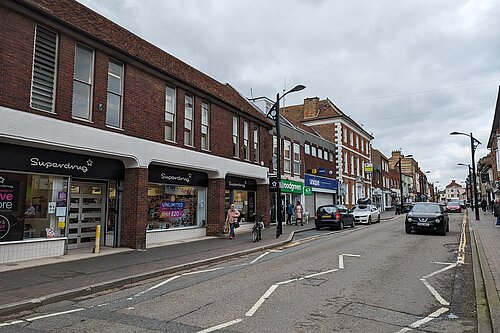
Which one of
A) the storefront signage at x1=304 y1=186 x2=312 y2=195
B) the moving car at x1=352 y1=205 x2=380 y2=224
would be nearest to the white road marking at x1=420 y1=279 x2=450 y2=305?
the moving car at x1=352 y1=205 x2=380 y2=224

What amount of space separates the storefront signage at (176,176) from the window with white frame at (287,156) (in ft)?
34.9

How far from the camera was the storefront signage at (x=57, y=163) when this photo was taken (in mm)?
10164

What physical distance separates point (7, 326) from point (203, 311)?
282 centimetres

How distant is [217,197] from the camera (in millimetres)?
17953

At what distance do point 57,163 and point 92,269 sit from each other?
3644 mm

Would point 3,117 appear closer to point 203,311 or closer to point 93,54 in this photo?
point 93,54

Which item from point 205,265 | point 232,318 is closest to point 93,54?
point 205,265

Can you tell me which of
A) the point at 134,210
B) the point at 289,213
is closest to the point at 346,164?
the point at 289,213

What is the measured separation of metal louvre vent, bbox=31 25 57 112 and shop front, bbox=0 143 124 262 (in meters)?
1.36

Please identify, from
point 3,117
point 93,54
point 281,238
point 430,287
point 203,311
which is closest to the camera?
point 203,311

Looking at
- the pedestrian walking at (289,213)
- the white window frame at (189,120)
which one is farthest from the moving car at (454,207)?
the white window frame at (189,120)

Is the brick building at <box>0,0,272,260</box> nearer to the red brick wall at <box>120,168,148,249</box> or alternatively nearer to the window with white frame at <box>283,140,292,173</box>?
the red brick wall at <box>120,168,148,249</box>

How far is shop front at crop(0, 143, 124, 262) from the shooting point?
10.2m

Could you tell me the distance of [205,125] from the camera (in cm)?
1750
